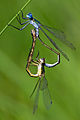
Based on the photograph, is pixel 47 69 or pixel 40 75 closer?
pixel 40 75

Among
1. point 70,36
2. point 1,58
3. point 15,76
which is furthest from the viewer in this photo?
point 70,36

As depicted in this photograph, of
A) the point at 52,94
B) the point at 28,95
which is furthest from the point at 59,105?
the point at 28,95

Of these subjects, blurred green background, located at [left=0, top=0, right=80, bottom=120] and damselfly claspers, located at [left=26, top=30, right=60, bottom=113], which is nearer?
damselfly claspers, located at [left=26, top=30, right=60, bottom=113]

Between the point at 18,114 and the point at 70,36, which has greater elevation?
the point at 70,36

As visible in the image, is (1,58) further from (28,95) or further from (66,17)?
(66,17)

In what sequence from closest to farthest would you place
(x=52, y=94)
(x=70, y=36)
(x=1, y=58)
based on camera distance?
(x=1, y=58) → (x=52, y=94) → (x=70, y=36)

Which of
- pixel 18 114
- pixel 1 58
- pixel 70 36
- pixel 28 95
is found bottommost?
pixel 18 114

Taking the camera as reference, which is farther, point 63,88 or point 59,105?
point 63,88

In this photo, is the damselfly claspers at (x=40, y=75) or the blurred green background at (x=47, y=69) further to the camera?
the blurred green background at (x=47, y=69)
